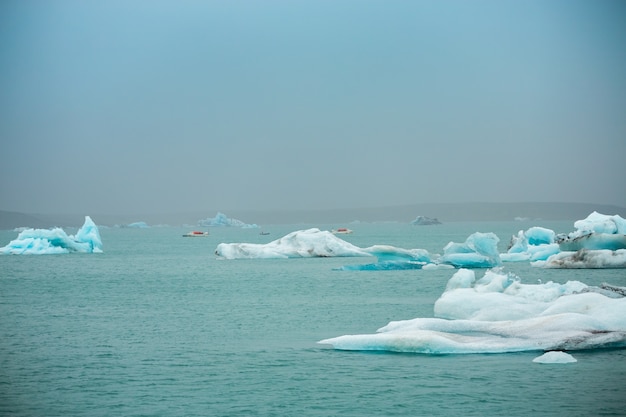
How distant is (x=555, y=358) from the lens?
706 inches

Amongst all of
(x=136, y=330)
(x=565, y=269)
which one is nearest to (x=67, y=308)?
(x=136, y=330)

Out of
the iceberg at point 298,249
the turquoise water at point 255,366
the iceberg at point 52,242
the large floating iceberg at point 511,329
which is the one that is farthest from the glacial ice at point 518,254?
the large floating iceberg at point 511,329

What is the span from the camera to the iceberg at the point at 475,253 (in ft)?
142

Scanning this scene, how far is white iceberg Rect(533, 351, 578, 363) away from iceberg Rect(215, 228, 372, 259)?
4524 centimetres

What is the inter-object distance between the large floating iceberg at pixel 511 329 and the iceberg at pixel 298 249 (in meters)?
39.6

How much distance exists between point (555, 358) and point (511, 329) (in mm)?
2553

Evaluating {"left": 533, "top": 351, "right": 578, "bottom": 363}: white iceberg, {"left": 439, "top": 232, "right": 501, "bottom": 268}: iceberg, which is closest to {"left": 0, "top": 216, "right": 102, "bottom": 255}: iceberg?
{"left": 439, "top": 232, "right": 501, "bottom": 268}: iceberg

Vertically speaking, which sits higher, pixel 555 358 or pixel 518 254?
pixel 518 254

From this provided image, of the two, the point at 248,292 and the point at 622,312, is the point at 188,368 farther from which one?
the point at 248,292

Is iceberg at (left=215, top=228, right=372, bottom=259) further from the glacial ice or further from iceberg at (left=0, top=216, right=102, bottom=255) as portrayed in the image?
iceberg at (left=0, top=216, right=102, bottom=255)

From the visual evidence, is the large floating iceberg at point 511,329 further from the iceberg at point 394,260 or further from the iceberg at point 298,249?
the iceberg at point 298,249

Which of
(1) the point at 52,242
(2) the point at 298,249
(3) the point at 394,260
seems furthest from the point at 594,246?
(1) the point at 52,242

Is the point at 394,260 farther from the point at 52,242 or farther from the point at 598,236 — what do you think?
the point at 52,242

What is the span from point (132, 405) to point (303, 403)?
10.6 feet
